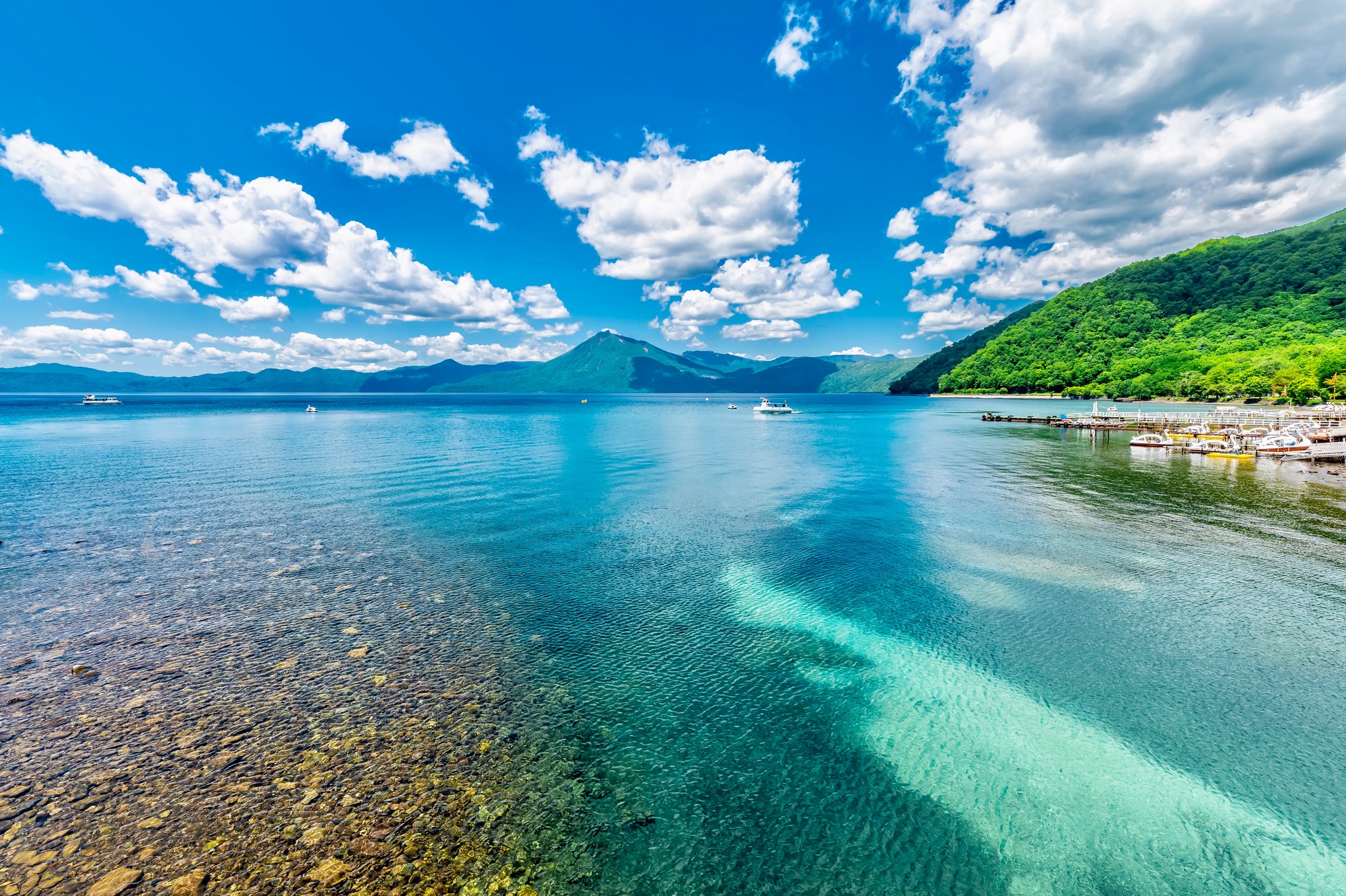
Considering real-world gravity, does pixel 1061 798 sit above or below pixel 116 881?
below

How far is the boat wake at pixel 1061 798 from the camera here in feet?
25.2

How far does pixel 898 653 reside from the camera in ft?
47.0

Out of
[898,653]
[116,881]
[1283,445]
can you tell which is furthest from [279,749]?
[1283,445]

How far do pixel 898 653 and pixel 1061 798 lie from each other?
5.23 m

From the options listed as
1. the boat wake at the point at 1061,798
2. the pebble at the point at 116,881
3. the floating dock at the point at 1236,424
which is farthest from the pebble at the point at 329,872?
the floating dock at the point at 1236,424

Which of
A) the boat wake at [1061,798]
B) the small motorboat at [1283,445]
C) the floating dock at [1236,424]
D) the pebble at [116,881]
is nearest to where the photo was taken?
the pebble at [116,881]

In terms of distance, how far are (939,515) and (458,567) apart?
83.5 ft

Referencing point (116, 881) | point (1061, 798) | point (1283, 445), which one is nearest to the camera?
point (116, 881)

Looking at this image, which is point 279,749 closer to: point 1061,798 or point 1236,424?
point 1061,798

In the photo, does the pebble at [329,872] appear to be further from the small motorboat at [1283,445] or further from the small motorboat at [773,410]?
the small motorboat at [773,410]

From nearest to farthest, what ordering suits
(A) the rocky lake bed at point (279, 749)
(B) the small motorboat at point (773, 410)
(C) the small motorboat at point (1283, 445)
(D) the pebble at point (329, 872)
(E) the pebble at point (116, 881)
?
(E) the pebble at point (116, 881), (D) the pebble at point (329, 872), (A) the rocky lake bed at point (279, 749), (C) the small motorboat at point (1283, 445), (B) the small motorboat at point (773, 410)

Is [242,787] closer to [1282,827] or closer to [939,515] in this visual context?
[1282,827]

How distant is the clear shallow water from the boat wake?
5 cm

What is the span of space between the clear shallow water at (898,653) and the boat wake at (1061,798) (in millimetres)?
51
